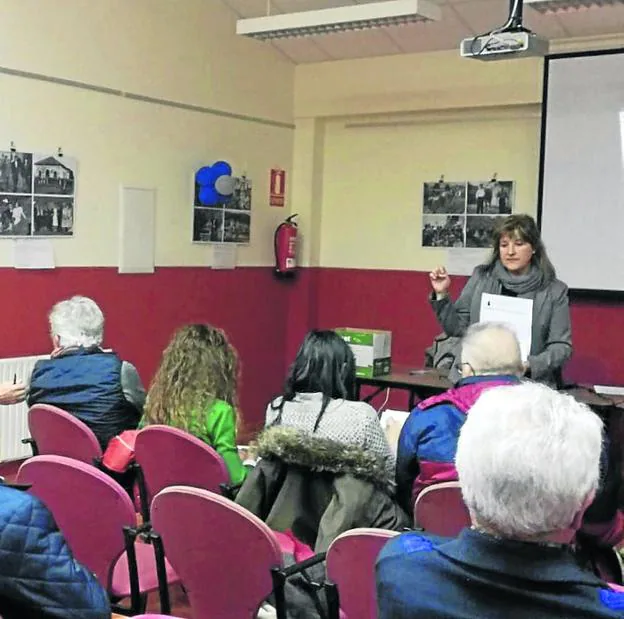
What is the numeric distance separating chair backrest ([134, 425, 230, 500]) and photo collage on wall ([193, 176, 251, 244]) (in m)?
3.20

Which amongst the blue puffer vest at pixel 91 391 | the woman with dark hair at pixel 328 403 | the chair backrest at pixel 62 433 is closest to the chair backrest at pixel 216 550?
the woman with dark hair at pixel 328 403

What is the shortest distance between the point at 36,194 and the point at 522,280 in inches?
108

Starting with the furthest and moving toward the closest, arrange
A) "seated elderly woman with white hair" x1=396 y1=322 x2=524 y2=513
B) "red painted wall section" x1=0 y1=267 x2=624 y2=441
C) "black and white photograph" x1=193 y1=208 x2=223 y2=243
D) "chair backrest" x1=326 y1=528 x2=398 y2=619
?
"black and white photograph" x1=193 y1=208 x2=223 y2=243 → "red painted wall section" x1=0 y1=267 x2=624 y2=441 → "seated elderly woman with white hair" x1=396 y1=322 x2=524 y2=513 → "chair backrest" x1=326 y1=528 x2=398 y2=619

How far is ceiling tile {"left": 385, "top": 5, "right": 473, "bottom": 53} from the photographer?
5.72m

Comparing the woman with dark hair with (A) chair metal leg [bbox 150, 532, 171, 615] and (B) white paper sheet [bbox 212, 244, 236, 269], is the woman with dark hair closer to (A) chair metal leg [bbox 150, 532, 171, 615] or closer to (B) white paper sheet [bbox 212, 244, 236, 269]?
(A) chair metal leg [bbox 150, 532, 171, 615]

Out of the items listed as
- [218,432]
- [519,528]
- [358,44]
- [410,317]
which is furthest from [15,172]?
[519,528]

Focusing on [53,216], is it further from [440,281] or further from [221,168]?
[440,281]

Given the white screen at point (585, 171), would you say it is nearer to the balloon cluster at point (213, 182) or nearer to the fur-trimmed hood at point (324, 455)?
the balloon cluster at point (213, 182)

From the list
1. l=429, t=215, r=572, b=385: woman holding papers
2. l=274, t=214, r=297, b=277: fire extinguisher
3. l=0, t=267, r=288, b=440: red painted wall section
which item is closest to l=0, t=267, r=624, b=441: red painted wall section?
l=0, t=267, r=288, b=440: red painted wall section

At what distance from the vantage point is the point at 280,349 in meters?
7.02

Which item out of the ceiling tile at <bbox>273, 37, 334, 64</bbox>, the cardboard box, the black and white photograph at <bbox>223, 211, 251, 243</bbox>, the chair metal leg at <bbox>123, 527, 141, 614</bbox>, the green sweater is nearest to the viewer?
the chair metal leg at <bbox>123, 527, 141, 614</bbox>

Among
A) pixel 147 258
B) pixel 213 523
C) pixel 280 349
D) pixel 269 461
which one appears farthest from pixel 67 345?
pixel 280 349

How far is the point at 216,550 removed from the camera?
229 cm

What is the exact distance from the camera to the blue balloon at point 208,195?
6031 mm
